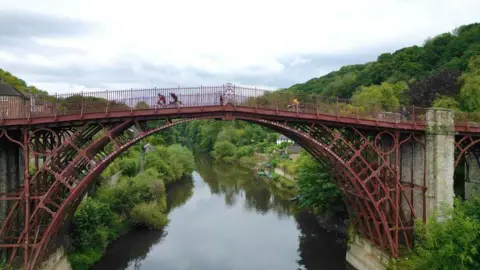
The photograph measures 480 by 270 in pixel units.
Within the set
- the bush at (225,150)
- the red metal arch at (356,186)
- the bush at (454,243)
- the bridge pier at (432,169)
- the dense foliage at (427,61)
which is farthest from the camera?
the bush at (225,150)

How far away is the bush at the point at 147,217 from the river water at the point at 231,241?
0.59 meters

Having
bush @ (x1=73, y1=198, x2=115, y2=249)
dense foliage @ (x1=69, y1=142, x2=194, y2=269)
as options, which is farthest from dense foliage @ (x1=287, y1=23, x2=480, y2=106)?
bush @ (x1=73, y1=198, x2=115, y2=249)

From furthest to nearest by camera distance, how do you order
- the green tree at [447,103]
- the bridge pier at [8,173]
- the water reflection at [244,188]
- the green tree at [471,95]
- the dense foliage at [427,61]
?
the dense foliage at [427,61]
the water reflection at [244,188]
the green tree at [447,103]
the green tree at [471,95]
the bridge pier at [8,173]

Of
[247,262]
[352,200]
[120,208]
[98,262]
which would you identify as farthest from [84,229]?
[352,200]

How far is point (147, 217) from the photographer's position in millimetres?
27938

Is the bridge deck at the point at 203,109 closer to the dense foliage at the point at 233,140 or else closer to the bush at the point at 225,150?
the dense foliage at the point at 233,140

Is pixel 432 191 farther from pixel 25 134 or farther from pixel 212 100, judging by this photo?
pixel 25 134

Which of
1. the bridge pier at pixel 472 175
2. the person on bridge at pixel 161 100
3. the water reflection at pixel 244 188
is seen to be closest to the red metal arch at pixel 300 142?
the person on bridge at pixel 161 100

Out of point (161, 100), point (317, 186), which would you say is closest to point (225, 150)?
point (317, 186)

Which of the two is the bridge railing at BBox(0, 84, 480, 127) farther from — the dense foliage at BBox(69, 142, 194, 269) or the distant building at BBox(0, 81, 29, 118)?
the dense foliage at BBox(69, 142, 194, 269)

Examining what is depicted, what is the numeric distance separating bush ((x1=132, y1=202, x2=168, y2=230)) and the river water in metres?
0.59

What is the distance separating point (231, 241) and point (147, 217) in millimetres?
6120

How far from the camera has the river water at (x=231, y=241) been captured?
2342cm

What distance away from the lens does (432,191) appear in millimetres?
19266
